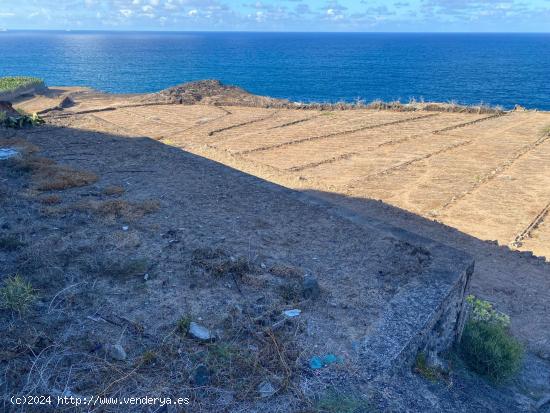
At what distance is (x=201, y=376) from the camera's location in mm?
3461

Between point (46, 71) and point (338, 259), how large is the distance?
223 feet

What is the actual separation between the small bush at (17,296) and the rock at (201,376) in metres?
1.69

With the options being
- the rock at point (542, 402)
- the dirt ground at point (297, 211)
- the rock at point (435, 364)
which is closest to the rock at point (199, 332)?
the dirt ground at point (297, 211)

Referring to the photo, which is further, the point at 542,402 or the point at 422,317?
the point at 542,402

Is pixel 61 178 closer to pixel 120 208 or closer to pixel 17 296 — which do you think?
pixel 120 208

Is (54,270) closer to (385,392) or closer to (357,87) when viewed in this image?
(385,392)

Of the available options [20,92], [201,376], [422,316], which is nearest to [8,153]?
[201,376]

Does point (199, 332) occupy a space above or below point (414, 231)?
above

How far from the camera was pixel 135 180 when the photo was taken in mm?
8664

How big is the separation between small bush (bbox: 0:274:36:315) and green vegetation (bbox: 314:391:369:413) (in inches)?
103

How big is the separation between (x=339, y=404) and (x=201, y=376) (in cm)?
101

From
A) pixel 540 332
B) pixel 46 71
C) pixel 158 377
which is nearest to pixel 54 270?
pixel 158 377

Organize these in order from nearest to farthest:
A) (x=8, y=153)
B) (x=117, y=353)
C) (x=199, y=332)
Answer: (x=117, y=353)
(x=199, y=332)
(x=8, y=153)

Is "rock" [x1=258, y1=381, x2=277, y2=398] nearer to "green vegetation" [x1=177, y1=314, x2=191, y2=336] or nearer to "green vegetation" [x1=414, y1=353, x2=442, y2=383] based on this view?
A: "green vegetation" [x1=177, y1=314, x2=191, y2=336]
